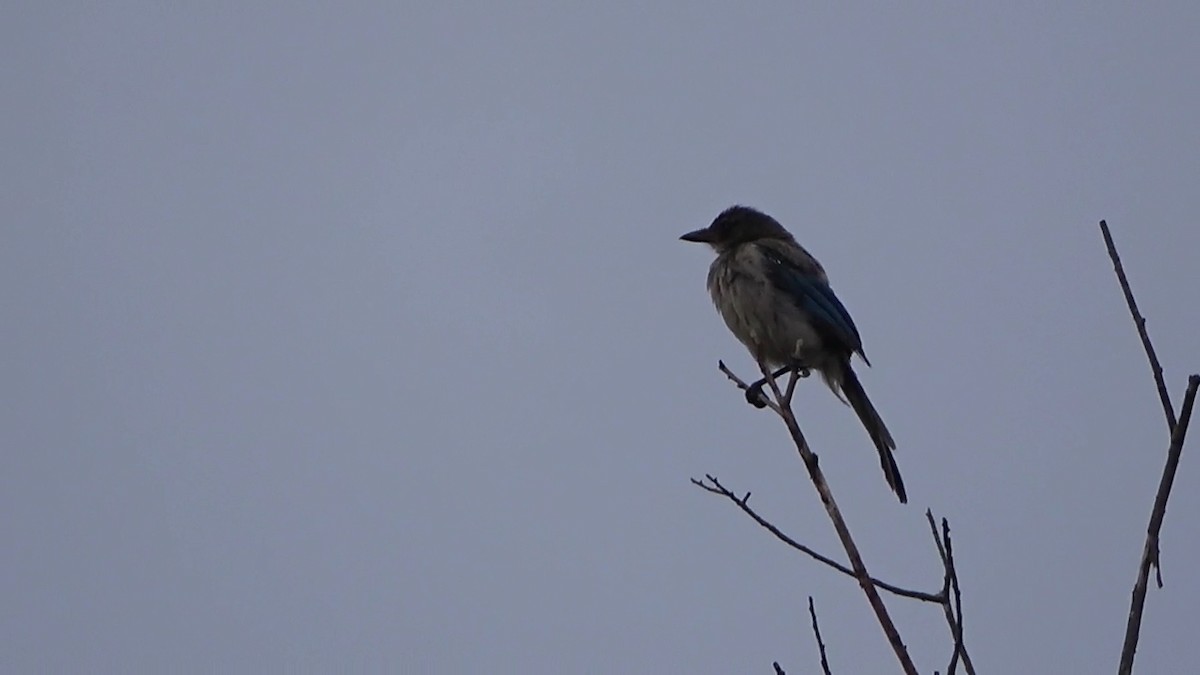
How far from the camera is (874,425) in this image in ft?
23.4

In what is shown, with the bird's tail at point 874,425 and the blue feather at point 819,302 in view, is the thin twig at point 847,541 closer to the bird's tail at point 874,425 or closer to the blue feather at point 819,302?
the bird's tail at point 874,425

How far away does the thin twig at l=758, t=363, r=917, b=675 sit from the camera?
2.94 metres

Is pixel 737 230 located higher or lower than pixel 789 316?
higher

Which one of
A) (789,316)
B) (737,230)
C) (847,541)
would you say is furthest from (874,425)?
(847,541)

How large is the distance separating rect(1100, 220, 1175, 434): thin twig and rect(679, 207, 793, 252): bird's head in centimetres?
542

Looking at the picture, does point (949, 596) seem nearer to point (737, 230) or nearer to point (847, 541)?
point (847, 541)

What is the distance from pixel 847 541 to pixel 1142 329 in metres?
0.87

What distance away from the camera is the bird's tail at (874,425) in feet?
21.2

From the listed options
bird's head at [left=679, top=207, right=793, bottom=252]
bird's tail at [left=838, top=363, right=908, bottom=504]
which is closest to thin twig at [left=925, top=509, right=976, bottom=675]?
bird's tail at [left=838, top=363, right=908, bottom=504]

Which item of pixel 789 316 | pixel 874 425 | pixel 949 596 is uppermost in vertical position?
pixel 789 316

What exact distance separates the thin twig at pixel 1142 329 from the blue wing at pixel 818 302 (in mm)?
4314

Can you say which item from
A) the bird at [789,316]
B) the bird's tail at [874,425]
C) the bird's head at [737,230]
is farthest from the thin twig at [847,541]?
the bird's head at [737,230]

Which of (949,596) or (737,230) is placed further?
(737,230)

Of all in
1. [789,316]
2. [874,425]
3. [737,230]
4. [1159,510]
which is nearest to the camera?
[1159,510]
